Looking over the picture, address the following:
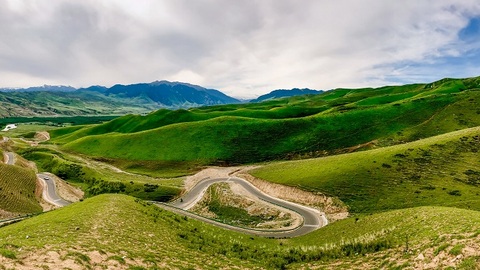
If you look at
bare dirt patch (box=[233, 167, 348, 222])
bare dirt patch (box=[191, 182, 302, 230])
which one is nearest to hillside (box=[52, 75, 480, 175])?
bare dirt patch (box=[191, 182, 302, 230])

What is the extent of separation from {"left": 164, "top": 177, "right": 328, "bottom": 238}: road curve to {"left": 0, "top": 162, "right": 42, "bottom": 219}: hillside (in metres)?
31.2

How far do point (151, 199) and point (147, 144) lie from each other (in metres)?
64.0

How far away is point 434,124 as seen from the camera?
127 metres

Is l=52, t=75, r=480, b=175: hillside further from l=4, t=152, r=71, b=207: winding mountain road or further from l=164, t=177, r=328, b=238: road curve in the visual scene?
l=4, t=152, r=71, b=207: winding mountain road

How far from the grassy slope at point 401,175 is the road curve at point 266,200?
6068 millimetres

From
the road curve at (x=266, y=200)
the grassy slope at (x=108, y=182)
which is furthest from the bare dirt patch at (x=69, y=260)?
the grassy slope at (x=108, y=182)

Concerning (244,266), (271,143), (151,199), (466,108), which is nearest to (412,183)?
(244,266)

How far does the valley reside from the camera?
941 inches

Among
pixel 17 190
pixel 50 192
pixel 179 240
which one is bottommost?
A: pixel 50 192

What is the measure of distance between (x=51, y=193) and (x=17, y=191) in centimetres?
1021

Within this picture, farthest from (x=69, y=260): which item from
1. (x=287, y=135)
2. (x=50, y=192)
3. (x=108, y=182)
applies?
(x=287, y=135)

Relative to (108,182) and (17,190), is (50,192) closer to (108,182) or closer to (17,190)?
(17,190)

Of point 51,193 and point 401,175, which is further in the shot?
point 51,193

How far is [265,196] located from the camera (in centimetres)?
7581
